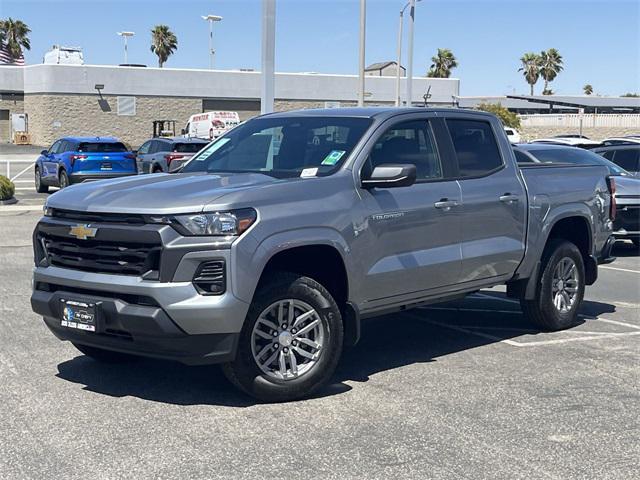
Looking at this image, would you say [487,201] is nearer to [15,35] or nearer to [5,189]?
[5,189]

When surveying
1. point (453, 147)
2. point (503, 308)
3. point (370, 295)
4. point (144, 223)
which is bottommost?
point (503, 308)

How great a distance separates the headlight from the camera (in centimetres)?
532

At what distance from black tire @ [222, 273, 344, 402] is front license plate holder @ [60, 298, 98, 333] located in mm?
883

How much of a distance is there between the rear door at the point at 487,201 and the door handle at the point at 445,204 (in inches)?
4.1

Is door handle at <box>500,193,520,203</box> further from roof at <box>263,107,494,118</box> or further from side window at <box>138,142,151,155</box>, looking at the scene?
side window at <box>138,142,151,155</box>

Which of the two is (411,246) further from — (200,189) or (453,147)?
(200,189)

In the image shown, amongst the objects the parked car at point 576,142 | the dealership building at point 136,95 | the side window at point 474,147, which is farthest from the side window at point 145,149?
the dealership building at point 136,95

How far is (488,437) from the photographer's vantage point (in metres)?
5.13

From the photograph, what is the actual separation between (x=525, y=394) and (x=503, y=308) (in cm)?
349

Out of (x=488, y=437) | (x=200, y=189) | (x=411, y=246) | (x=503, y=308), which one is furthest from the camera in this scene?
(x=503, y=308)

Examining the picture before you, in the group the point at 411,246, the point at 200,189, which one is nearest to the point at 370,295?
the point at 411,246

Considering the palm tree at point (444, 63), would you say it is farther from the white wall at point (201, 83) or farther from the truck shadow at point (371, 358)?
the truck shadow at point (371, 358)

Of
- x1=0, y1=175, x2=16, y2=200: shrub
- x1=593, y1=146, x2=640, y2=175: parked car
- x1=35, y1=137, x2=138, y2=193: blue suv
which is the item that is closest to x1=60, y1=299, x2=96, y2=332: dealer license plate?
x1=593, y1=146, x2=640, y2=175: parked car

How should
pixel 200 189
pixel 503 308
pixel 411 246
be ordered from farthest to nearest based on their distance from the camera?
pixel 503 308 → pixel 411 246 → pixel 200 189
